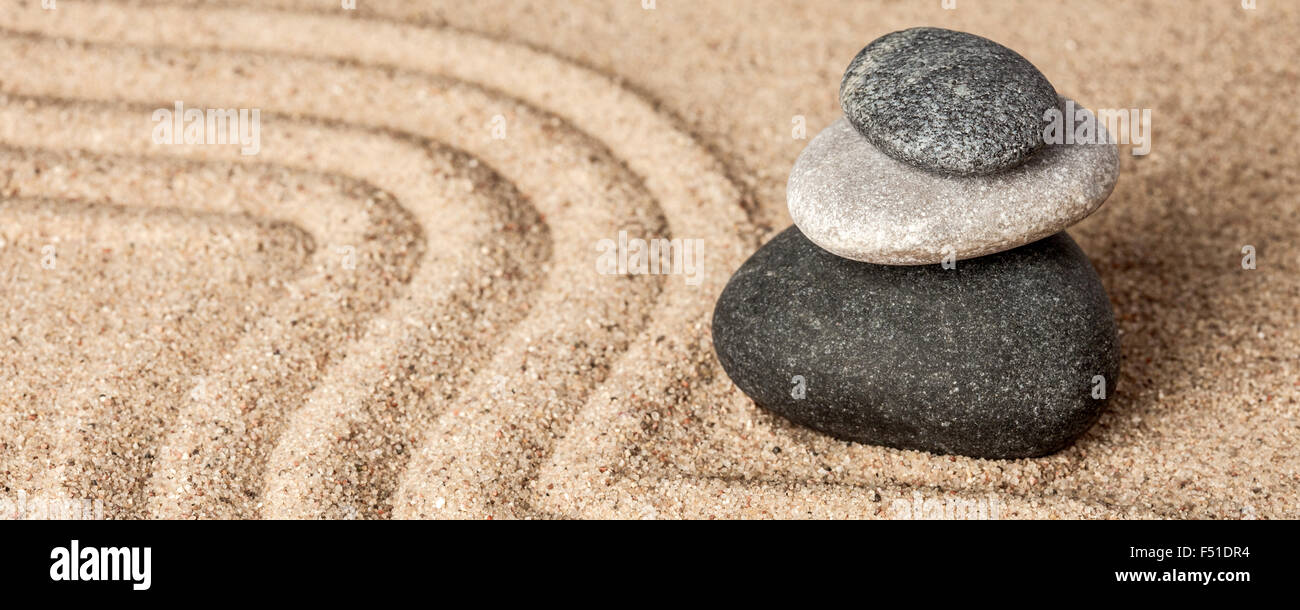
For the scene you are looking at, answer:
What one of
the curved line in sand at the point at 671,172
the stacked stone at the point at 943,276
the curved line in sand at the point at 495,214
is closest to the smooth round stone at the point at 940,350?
the stacked stone at the point at 943,276

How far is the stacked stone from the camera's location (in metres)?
2.69

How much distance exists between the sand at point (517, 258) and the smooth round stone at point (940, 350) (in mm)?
157

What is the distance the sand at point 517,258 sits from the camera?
9.58 ft

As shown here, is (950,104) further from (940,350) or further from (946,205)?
(940,350)

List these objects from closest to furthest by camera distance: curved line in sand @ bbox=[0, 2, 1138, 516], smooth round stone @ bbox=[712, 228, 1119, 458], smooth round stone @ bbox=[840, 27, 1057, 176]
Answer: smooth round stone @ bbox=[840, 27, 1057, 176] < smooth round stone @ bbox=[712, 228, 1119, 458] < curved line in sand @ bbox=[0, 2, 1138, 516]

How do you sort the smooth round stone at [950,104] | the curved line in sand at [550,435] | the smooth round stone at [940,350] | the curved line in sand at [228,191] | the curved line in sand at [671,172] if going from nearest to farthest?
the smooth round stone at [950,104] → the smooth round stone at [940,350] → the curved line in sand at [550,435] → the curved line in sand at [671,172] → the curved line in sand at [228,191]

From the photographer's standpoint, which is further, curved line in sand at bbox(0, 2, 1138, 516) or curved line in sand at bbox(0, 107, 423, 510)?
curved line in sand at bbox(0, 107, 423, 510)

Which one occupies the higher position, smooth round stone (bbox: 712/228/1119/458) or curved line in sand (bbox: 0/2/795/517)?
curved line in sand (bbox: 0/2/795/517)

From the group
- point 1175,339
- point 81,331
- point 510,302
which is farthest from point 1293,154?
point 81,331

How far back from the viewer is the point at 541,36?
4.57 metres

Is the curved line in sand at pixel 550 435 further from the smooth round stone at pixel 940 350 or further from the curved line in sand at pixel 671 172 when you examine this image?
the smooth round stone at pixel 940 350

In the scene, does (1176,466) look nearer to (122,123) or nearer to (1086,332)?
(1086,332)

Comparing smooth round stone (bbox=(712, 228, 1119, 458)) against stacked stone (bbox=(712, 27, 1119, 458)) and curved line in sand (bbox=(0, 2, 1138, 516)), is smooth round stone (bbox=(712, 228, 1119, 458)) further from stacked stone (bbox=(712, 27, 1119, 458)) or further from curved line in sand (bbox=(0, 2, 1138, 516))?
curved line in sand (bbox=(0, 2, 1138, 516))

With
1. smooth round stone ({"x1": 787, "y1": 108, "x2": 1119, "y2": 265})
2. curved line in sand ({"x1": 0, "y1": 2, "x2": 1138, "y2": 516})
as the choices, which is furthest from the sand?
smooth round stone ({"x1": 787, "y1": 108, "x2": 1119, "y2": 265})
